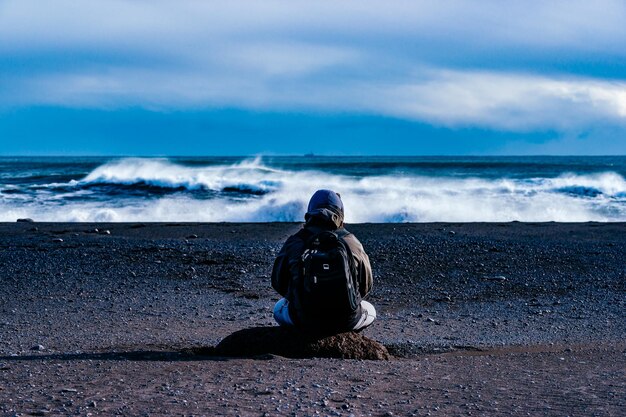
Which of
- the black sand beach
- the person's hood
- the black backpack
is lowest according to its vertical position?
the black sand beach

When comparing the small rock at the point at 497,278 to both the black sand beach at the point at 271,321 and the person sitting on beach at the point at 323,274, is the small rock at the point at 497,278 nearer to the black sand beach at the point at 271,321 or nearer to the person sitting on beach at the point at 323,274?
the black sand beach at the point at 271,321

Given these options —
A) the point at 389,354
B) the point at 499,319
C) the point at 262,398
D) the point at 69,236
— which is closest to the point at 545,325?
the point at 499,319

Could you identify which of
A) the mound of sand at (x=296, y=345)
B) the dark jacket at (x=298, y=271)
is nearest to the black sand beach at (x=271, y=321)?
the mound of sand at (x=296, y=345)

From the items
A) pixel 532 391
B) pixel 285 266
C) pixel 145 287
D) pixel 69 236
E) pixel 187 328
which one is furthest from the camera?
pixel 69 236

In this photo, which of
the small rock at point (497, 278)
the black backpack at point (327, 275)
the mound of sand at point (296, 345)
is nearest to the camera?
the black backpack at point (327, 275)

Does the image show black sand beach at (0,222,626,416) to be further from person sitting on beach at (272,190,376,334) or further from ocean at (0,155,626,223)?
ocean at (0,155,626,223)

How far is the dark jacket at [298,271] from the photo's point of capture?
226 inches

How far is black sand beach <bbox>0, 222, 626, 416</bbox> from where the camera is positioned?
468cm

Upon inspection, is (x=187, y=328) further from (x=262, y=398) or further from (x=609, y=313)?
(x=609, y=313)

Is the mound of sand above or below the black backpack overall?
below

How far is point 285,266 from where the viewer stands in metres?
5.81

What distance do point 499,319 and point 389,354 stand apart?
2.13m

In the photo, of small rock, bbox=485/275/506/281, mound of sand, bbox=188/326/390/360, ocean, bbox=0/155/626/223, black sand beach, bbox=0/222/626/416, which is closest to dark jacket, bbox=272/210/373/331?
mound of sand, bbox=188/326/390/360

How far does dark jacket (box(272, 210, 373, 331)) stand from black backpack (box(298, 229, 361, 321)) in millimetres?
50
